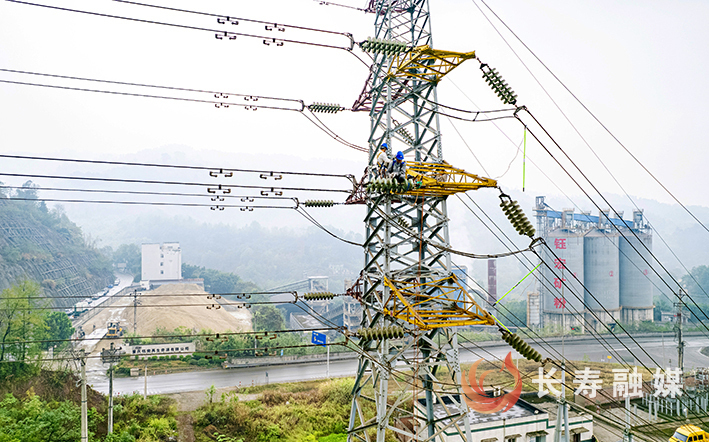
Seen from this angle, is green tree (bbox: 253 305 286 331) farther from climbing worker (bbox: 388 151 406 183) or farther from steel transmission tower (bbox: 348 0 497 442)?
climbing worker (bbox: 388 151 406 183)

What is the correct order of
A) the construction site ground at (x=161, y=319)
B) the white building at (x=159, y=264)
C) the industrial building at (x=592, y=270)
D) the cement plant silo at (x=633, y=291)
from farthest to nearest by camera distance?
the white building at (x=159, y=264) → the cement plant silo at (x=633, y=291) → the industrial building at (x=592, y=270) → the construction site ground at (x=161, y=319)

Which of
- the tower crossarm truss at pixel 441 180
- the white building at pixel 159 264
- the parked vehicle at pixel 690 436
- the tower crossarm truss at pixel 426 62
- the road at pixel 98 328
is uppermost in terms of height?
the tower crossarm truss at pixel 426 62

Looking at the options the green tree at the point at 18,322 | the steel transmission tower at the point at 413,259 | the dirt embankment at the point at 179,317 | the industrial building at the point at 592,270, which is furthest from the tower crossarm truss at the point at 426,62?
the industrial building at the point at 592,270

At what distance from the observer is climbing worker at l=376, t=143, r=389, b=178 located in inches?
336

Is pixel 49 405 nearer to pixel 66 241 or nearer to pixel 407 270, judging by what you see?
pixel 407 270

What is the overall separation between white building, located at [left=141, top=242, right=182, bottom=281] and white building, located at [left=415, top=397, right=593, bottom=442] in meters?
76.3

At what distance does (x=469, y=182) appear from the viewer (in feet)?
28.1

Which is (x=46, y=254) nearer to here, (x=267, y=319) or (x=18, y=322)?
(x=267, y=319)

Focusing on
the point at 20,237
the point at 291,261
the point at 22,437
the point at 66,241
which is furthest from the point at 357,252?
the point at 22,437

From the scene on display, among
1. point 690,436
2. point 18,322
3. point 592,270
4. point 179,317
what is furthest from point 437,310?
point 592,270

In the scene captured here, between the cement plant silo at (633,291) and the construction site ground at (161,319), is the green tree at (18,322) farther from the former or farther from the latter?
the cement plant silo at (633,291)

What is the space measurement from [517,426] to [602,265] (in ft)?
140

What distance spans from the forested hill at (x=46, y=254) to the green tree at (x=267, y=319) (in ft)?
86.6

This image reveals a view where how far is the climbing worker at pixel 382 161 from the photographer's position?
8.53 meters
